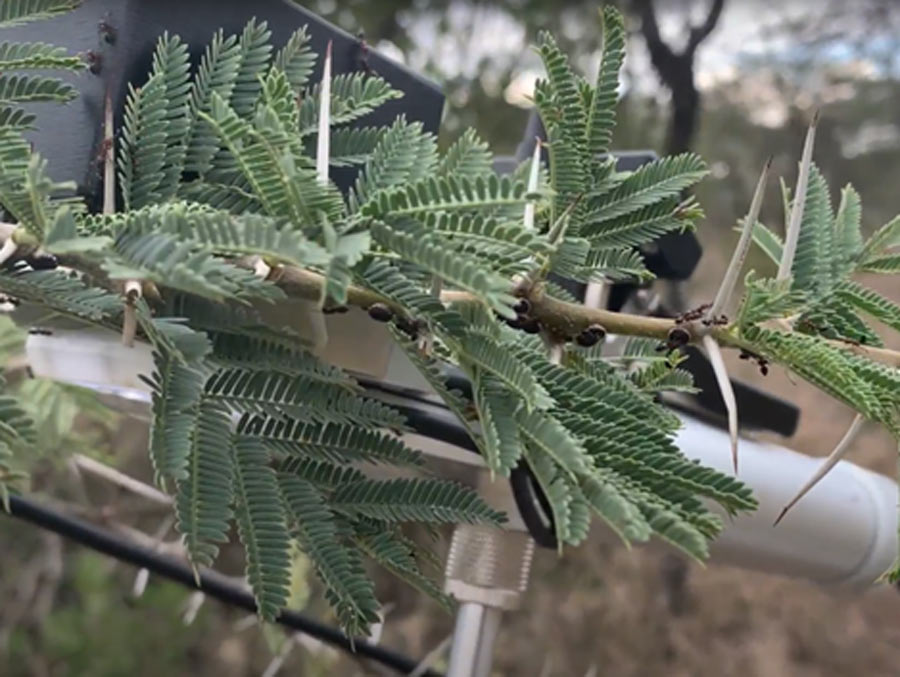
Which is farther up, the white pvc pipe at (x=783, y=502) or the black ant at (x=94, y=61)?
the black ant at (x=94, y=61)

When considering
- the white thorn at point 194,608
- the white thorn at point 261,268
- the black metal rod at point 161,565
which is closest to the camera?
the white thorn at point 261,268

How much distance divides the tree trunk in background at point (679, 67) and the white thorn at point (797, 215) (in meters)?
1.32

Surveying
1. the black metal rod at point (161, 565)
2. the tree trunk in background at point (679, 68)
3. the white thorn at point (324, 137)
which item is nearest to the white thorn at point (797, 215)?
the white thorn at point (324, 137)

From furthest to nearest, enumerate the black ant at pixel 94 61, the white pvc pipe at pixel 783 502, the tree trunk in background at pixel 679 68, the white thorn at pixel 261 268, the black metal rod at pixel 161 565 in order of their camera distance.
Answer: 1. the tree trunk in background at pixel 679 68
2. the black metal rod at pixel 161 565
3. the white pvc pipe at pixel 783 502
4. the black ant at pixel 94 61
5. the white thorn at pixel 261 268

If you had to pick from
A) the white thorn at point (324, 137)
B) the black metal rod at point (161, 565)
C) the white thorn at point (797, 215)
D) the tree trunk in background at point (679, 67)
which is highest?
the white thorn at point (797, 215)

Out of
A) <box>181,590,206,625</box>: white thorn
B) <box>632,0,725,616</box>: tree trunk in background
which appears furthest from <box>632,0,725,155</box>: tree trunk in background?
<box>181,590,206,625</box>: white thorn

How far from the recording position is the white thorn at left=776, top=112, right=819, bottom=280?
0.32 meters

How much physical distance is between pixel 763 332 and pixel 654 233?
2.4 inches

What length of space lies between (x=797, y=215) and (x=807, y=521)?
33cm

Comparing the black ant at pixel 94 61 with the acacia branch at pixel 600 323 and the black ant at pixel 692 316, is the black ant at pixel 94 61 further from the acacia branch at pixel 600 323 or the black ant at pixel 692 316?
the black ant at pixel 692 316

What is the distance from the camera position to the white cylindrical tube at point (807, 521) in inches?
22.7

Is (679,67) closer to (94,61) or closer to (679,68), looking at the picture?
(679,68)

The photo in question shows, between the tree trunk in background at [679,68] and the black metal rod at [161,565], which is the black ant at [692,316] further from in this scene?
the tree trunk in background at [679,68]

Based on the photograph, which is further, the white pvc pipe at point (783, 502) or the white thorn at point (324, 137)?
the white pvc pipe at point (783, 502)
